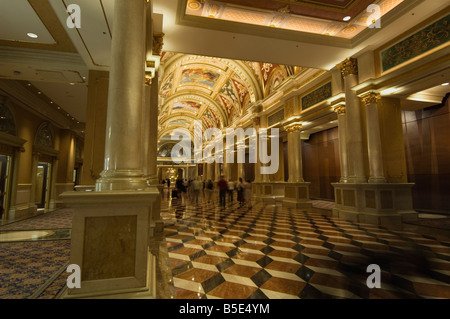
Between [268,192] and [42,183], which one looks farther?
[268,192]

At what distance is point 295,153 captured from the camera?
10.1 m

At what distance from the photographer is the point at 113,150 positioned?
2344mm

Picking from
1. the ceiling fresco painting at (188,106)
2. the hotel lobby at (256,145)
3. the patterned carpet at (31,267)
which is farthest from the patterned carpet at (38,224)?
the ceiling fresco painting at (188,106)

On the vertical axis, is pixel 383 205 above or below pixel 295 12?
below

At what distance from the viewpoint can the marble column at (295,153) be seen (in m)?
10.0

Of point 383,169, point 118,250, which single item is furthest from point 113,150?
point 383,169

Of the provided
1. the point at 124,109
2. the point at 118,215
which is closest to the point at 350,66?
the point at 124,109

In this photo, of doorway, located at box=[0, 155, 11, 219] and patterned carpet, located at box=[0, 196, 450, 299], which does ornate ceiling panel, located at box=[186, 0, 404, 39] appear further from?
doorway, located at box=[0, 155, 11, 219]

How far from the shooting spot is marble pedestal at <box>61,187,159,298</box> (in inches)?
77.0

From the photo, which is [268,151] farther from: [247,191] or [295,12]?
[295,12]

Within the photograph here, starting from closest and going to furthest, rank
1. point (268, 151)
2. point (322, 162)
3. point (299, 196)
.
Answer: point (299, 196) → point (268, 151) → point (322, 162)

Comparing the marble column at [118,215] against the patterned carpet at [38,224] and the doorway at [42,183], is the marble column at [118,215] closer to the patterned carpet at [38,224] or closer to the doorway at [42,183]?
the patterned carpet at [38,224]

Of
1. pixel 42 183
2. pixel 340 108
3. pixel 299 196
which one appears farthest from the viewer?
pixel 42 183

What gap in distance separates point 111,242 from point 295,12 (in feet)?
22.5
